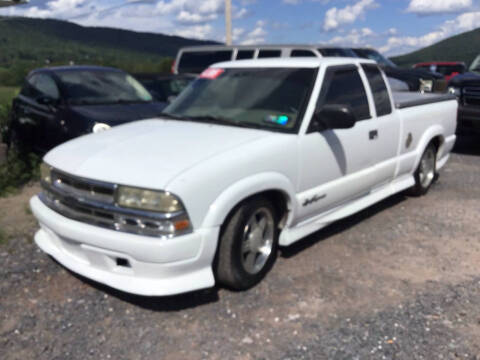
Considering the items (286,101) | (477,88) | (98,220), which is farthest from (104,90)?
(477,88)

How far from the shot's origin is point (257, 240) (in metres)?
3.80

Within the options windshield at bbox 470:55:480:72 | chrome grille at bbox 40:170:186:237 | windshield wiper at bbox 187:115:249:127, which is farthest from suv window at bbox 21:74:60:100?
windshield at bbox 470:55:480:72

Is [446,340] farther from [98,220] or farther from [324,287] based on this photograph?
[98,220]

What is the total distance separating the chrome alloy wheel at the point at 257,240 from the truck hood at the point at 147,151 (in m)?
0.58

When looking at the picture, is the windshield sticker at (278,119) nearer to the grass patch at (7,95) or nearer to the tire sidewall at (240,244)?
the tire sidewall at (240,244)

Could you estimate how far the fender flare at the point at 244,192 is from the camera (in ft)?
10.7

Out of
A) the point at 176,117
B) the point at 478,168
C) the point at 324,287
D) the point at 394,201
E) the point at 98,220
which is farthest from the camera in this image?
the point at 478,168

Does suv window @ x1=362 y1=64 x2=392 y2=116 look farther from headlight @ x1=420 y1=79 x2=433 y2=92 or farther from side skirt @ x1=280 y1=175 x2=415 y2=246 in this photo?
headlight @ x1=420 y1=79 x2=433 y2=92

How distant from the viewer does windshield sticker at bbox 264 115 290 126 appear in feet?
13.1

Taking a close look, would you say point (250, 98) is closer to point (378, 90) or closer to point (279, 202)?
point (279, 202)

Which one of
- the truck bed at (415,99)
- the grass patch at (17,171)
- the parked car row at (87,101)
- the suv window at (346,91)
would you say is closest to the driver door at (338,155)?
the suv window at (346,91)

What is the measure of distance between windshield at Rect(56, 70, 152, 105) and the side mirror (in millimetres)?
3829

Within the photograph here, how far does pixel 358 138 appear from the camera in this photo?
181 inches

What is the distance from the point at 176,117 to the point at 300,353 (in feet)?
7.87
